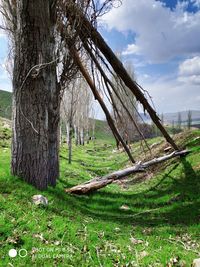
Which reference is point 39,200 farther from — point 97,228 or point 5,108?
point 5,108

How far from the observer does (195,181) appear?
1151cm

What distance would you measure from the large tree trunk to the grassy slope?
556mm

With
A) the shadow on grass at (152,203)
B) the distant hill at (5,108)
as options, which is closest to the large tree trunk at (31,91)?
the distant hill at (5,108)

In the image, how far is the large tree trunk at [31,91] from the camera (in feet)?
26.1

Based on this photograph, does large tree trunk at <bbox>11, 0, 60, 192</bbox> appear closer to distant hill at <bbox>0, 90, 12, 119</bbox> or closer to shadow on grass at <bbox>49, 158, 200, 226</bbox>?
distant hill at <bbox>0, 90, 12, 119</bbox>

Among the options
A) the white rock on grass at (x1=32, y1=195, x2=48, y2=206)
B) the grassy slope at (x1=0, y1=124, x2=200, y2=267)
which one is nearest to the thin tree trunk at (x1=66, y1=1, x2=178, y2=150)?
the grassy slope at (x1=0, y1=124, x2=200, y2=267)

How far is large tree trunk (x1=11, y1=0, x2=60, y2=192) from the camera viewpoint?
7.96 metres

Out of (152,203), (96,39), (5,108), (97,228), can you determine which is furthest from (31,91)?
(152,203)

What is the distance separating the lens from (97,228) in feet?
22.6

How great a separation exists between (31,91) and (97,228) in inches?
155

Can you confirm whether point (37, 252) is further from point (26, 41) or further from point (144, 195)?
point (144, 195)

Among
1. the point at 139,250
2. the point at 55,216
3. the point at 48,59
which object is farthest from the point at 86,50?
the point at 139,250

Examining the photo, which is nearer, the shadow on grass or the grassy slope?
the grassy slope

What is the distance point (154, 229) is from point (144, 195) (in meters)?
4.09
